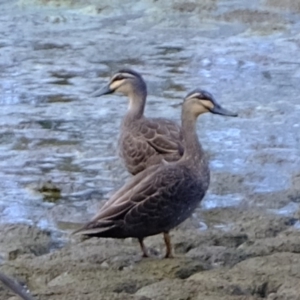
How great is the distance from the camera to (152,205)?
4734 millimetres

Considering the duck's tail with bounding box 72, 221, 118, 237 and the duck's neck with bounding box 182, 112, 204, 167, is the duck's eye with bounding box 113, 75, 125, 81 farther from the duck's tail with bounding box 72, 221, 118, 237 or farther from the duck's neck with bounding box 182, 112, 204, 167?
the duck's tail with bounding box 72, 221, 118, 237

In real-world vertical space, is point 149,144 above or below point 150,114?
above

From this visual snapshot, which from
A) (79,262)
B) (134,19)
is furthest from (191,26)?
(79,262)

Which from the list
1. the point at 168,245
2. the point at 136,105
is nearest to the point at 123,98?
the point at 136,105

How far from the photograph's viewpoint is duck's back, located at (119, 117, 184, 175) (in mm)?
5715

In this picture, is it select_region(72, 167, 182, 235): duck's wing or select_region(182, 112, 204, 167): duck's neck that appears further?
select_region(182, 112, 204, 167): duck's neck

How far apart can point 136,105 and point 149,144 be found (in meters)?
A: 0.68

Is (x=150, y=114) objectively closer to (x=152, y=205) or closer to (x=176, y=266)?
(x=152, y=205)

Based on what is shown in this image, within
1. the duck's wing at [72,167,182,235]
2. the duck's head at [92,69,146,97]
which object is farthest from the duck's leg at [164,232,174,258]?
the duck's head at [92,69,146,97]

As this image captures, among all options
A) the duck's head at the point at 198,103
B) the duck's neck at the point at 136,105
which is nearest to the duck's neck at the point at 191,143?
the duck's head at the point at 198,103

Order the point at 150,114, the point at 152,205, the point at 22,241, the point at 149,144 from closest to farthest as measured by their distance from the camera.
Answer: the point at 152,205 < the point at 22,241 < the point at 149,144 < the point at 150,114

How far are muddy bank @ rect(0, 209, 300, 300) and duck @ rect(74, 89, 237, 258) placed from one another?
0.50ft

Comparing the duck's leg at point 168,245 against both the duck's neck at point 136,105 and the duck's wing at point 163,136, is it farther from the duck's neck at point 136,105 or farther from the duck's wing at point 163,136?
the duck's neck at point 136,105

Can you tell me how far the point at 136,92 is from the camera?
652 centimetres
